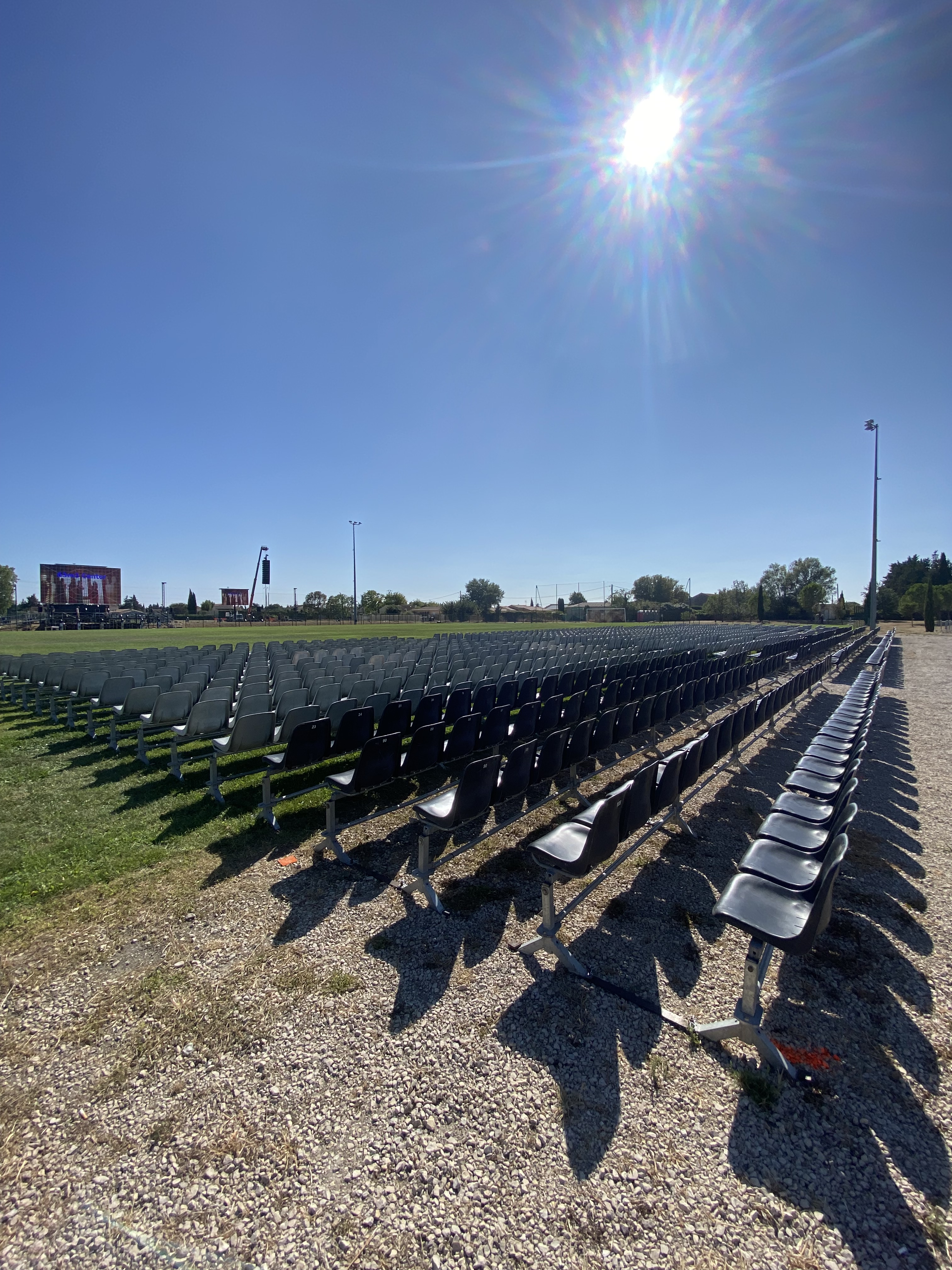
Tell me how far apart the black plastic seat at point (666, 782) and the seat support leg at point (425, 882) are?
68.7 inches

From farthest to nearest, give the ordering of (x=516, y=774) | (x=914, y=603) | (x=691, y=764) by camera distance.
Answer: (x=914, y=603) → (x=691, y=764) → (x=516, y=774)

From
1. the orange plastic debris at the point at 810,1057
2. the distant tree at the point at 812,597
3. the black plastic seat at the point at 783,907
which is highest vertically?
the distant tree at the point at 812,597

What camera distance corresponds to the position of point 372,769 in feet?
14.8

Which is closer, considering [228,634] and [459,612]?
[228,634]

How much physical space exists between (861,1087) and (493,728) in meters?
4.00

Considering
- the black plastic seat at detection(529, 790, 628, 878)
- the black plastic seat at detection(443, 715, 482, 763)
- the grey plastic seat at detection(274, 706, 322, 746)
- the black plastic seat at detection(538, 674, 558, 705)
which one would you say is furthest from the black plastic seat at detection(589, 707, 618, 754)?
the grey plastic seat at detection(274, 706, 322, 746)

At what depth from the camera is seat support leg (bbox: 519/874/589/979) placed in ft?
9.82

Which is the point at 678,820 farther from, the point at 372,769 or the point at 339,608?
the point at 339,608

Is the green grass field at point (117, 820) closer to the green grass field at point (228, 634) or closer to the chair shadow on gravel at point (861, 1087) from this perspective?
the chair shadow on gravel at point (861, 1087)

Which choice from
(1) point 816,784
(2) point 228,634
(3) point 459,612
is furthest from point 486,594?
(1) point 816,784

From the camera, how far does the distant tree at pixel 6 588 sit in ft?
227

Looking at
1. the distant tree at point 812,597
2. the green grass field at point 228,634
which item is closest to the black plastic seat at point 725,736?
the green grass field at point 228,634

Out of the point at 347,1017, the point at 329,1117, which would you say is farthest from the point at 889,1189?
the point at 347,1017

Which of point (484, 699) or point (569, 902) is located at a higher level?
point (484, 699)
